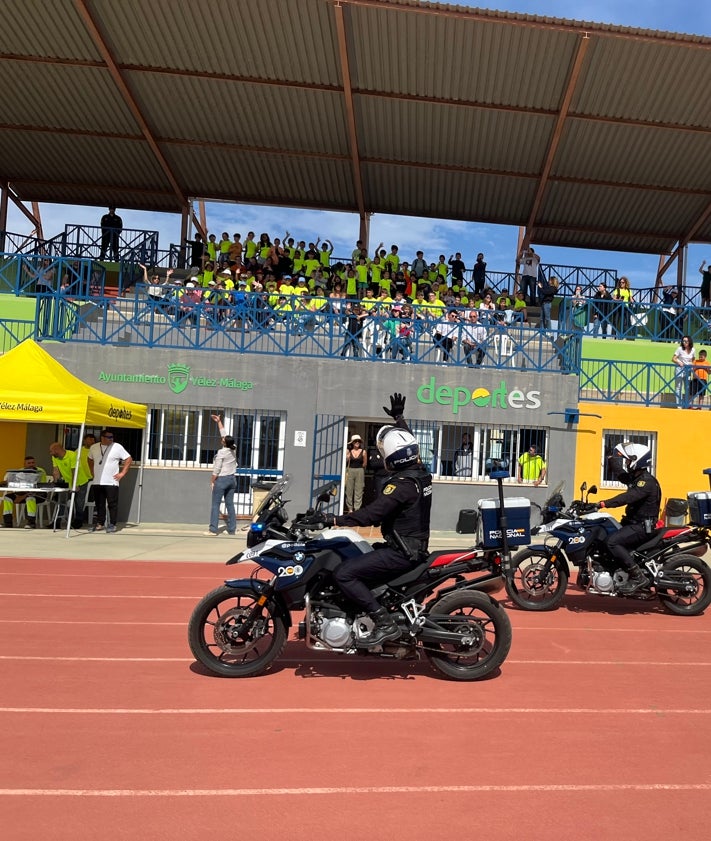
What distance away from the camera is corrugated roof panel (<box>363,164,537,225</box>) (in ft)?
78.1

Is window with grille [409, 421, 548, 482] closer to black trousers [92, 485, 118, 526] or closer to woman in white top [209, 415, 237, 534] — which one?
woman in white top [209, 415, 237, 534]

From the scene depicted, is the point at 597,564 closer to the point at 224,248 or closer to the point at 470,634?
the point at 470,634

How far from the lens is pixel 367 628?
18.7 feet

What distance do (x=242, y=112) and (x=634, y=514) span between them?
53.7ft

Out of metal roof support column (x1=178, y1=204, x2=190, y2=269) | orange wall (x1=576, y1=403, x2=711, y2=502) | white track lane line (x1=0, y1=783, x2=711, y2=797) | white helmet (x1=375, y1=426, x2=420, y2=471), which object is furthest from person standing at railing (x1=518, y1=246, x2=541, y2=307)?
white track lane line (x1=0, y1=783, x2=711, y2=797)

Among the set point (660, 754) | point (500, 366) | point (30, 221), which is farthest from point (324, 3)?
point (660, 754)

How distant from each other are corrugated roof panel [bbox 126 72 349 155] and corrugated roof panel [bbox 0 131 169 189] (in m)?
1.85

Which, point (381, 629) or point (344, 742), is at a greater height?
point (381, 629)

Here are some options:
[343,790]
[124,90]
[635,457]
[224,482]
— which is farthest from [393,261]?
[343,790]

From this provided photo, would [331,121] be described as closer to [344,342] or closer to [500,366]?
[344,342]

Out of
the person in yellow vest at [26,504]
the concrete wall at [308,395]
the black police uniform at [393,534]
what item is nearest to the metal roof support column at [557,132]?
the concrete wall at [308,395]

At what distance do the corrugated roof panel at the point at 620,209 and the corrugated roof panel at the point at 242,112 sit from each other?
7.05 m

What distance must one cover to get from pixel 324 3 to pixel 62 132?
9.32 m

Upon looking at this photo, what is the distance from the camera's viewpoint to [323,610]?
5.74 meters
